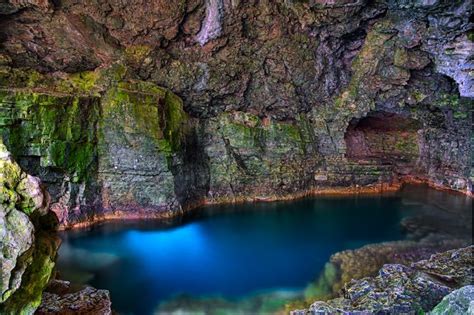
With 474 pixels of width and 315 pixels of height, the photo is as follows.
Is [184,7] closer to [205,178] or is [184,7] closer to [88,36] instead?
[88,36]

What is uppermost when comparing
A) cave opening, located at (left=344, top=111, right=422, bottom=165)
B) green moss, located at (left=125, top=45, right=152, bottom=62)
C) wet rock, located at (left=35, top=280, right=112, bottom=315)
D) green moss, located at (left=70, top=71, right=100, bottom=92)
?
green moss, located at (left=125, top=45, right=152, bottom=62)

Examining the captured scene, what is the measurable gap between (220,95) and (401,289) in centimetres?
1065

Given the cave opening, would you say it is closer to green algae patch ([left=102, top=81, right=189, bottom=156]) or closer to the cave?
the cave

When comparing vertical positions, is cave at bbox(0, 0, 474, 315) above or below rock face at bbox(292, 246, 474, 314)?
above

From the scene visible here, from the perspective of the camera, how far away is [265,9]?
1467cm

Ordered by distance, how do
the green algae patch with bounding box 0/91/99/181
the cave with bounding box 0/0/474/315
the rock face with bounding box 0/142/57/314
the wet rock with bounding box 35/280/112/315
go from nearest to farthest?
the rock face with bounding box 0/142/57/314 < the wet rock with bounding box 35/280/112/315 < the cave with bounding box 0/0/474/315 < the green algae patch with bounding box 0/91/99/181

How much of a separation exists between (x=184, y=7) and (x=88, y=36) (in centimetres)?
350

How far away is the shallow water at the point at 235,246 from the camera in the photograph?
10.6 metres

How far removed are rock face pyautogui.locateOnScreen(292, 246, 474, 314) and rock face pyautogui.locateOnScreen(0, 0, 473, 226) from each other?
7297mm

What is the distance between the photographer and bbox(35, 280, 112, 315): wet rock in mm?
8055

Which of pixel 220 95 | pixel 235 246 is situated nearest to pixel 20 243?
pixel 235 246

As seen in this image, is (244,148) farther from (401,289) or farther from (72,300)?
(72,300)

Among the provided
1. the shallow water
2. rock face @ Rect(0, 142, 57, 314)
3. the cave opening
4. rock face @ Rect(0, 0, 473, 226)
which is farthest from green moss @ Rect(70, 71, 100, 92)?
the cave opening

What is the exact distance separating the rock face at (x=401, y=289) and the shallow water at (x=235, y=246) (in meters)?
1.62
